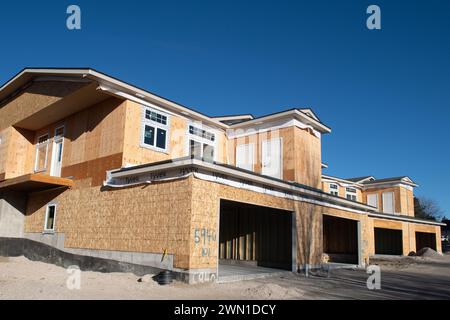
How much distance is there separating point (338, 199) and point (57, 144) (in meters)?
14.3

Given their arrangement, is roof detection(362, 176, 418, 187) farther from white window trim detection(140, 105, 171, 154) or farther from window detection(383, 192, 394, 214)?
white window trim detection(140, 105, 171, 154)

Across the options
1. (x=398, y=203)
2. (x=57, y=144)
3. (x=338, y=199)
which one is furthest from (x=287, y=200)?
(x=398, y=203)

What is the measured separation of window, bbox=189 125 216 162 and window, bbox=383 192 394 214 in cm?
2359

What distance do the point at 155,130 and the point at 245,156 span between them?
5.82 meters

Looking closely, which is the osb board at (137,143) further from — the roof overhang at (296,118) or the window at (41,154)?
the window at (41,154)

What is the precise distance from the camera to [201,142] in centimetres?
2033

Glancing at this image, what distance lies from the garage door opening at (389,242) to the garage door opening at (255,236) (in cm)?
1830

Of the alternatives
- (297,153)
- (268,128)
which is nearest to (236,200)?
(297,153)

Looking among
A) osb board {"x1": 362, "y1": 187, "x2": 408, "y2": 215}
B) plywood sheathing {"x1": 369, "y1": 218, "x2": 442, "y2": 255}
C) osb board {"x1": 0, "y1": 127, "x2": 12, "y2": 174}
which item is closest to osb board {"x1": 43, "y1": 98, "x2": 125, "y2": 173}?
osb board {"x1": 0, "y1": 127, "x2": 12, "y2": 174}

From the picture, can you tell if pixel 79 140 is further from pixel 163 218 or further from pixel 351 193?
pixel 351 193

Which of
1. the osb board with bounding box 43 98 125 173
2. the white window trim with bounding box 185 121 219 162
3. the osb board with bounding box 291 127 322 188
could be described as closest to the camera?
the osb board with bounding box 43 98 125 173

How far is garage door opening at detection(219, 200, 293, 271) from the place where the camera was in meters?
17.3

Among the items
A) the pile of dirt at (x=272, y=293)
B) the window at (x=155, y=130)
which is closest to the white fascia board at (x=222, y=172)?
the window at (x=155, y=130)

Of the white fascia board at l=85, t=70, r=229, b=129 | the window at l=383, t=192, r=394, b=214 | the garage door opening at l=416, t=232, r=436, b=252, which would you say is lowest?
the garage door opening at l=416, t=232, r=436, b=252
